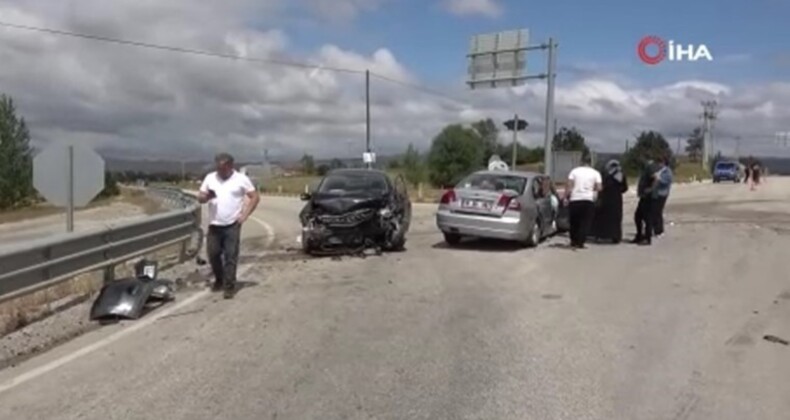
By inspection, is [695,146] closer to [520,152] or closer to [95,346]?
[520,152]

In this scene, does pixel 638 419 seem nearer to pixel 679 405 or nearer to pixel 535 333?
pixel 679 405

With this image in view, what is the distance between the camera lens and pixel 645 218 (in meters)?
16.7

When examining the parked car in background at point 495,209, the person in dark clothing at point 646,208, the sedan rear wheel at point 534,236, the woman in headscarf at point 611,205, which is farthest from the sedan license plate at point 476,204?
the person in dark clothing at point 646,208

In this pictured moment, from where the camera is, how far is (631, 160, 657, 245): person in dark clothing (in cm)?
1661

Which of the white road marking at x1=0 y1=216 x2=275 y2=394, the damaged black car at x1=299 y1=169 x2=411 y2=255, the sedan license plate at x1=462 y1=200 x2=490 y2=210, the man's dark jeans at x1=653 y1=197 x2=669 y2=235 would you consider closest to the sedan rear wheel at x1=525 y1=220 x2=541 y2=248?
the sedan license plate at x1=462 y1=200 x2=490 y2=210

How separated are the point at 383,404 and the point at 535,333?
269 cm

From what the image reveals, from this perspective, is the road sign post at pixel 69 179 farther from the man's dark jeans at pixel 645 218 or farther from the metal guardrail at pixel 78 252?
the man's dark jeans at pixel 645 218

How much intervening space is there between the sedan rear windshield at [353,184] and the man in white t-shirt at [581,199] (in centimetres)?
358

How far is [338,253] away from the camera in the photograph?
14.6 m

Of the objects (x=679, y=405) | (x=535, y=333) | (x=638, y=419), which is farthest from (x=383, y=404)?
(x=535, y=333)

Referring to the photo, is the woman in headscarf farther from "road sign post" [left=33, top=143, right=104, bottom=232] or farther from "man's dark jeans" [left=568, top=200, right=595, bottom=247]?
"road sign post" [left=33, top=143, right=104, bottom=232]

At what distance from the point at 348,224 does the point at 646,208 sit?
6336 mm

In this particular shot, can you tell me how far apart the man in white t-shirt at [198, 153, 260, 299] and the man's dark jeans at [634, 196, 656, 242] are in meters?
9.12

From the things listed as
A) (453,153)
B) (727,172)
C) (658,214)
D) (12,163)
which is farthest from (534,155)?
(658,214)
